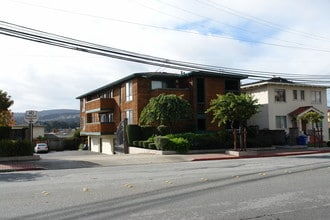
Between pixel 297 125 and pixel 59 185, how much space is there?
3200 cm

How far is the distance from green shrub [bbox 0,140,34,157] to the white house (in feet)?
74.6

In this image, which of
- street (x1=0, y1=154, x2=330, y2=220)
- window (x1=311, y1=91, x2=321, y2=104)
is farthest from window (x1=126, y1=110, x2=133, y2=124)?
street (x1=0, y1=154, x2=330, y2=220)

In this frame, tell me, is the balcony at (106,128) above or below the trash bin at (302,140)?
above

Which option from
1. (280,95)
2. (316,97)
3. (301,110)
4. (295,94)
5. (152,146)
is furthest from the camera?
(316,97)

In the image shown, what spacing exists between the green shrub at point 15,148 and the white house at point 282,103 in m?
22.7

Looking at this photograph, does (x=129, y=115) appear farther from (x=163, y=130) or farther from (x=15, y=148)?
(x=15, y=148)

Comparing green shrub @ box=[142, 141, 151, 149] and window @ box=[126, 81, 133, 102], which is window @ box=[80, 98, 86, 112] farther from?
green shrub @ box=[142, 141, 151, 149]

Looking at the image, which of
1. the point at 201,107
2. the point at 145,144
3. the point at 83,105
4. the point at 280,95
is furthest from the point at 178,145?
the point at 83,105

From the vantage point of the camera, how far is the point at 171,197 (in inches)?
379

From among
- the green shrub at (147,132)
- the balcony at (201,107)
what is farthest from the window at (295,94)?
the green shrub at (147,132)

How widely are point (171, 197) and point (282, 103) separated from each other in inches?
1245

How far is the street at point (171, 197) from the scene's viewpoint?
25.6 ft

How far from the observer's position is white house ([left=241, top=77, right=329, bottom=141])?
3819 centimetres

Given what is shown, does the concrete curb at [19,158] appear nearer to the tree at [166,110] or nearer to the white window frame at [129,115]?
the tree at [166,110]
